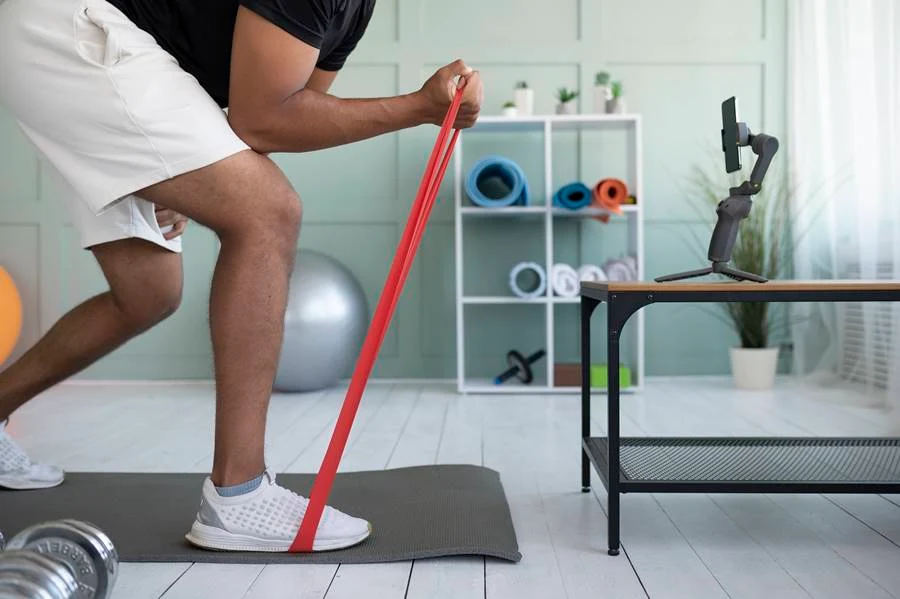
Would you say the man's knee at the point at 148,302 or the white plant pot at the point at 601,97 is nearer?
the man's knee at the point at 148,302

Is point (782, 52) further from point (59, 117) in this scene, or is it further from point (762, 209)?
point (59, 117)

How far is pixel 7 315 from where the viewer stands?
344 centimetres

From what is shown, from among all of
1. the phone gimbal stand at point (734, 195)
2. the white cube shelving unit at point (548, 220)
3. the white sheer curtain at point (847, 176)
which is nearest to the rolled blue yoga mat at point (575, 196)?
the white cube shelving unit at point (548, 220)

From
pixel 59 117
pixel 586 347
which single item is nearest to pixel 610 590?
pixel 586 347

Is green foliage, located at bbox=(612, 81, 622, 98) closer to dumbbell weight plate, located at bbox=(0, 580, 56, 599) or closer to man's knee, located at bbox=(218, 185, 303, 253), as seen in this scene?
man's knee, located at bbox=(218, 185, 303, 253)

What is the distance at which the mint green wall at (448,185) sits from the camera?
402 centimetres

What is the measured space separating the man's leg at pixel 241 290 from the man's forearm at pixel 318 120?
45mm

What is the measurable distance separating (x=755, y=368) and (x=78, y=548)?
3.13 metres

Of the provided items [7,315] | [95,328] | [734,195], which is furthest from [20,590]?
[7,315]

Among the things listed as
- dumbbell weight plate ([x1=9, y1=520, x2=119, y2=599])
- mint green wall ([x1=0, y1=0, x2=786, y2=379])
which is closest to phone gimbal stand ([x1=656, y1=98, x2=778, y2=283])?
dumbbell weight plate ([x1=9, y1=520, x2=119, y2=599])

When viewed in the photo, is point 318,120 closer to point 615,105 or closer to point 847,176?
point 615,105

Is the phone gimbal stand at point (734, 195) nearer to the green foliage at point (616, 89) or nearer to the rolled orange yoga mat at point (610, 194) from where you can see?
the rolled orange yoga mat at point (610, 194)

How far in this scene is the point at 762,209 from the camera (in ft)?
12.2

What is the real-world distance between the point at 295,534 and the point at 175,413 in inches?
73.1
